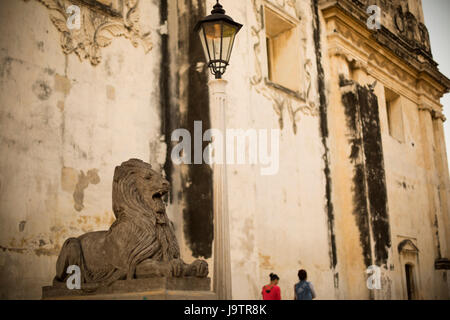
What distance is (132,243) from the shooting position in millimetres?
5547

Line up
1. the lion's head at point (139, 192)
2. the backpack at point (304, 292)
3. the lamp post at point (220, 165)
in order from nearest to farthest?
the lion's head at point (139, 192), the lamp post at point (220, 165), the backpack at point (304, 292)

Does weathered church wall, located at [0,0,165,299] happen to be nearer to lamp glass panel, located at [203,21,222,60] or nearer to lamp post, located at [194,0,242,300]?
lamp post, located at [194,0,242,300]

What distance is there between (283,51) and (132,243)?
29.7 ft

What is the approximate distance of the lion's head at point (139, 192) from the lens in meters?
5.76

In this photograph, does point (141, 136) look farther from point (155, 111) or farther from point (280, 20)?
point (280, 20)

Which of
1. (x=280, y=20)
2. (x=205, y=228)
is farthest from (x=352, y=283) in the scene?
(x=280, y=20)

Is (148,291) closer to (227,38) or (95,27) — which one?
(227,38)

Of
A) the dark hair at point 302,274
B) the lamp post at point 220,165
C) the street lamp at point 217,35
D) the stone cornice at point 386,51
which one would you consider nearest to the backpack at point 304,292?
the dark hair at point 302,274

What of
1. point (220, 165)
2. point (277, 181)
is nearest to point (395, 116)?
point (277, 181)

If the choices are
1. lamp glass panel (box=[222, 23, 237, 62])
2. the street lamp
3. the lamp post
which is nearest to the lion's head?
the lamp post

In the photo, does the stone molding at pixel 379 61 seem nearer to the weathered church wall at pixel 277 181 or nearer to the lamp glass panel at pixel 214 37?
the weathered church wall at pixel 277 181

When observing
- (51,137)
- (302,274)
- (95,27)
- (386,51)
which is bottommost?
(302,274)

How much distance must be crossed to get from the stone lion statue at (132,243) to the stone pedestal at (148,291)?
0.08 m

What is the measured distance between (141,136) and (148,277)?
436cm
